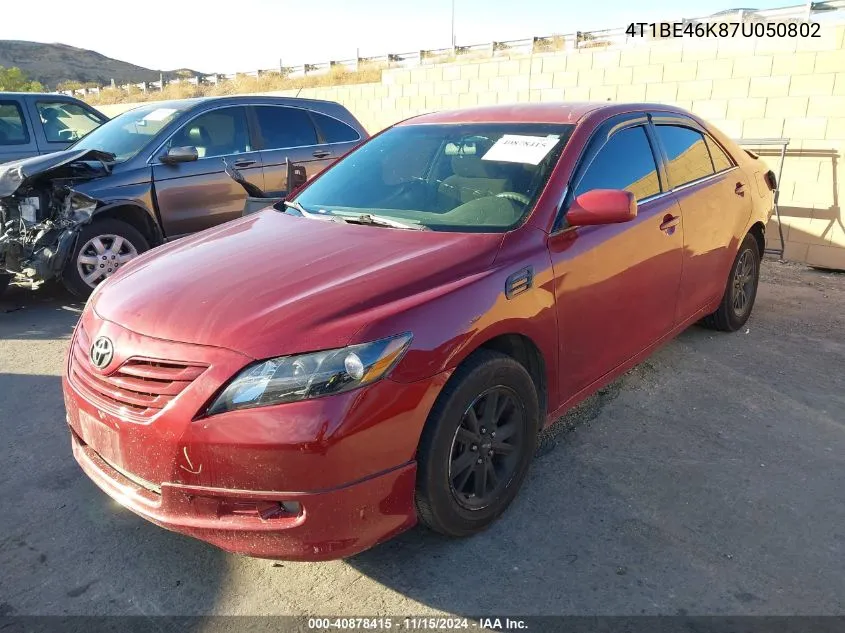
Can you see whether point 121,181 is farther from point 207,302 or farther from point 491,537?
point 491,537

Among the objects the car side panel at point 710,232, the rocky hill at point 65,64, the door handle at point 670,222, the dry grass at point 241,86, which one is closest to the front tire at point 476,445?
the door handle at point 670,222

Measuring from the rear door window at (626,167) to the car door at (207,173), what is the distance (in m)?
4.16

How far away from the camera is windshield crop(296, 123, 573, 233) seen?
297 centimetres

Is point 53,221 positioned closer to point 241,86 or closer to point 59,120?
point 59,120

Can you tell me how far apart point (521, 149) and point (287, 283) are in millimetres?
1464

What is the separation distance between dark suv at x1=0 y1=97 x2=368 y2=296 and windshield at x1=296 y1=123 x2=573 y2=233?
2.91 meters

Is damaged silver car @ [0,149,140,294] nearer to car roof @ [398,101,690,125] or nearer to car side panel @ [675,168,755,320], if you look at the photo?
car roof @ [398,101,690,125]

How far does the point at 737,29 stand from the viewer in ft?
25.1

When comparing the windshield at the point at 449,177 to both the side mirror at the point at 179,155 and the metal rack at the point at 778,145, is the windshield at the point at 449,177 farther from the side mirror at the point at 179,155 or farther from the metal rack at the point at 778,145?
the metal rack at the point at 778,145

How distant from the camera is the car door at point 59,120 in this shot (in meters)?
8.52

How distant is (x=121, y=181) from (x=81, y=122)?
412 cm

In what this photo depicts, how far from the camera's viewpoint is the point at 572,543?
8.46 feet

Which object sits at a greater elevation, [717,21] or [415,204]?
[717,21]

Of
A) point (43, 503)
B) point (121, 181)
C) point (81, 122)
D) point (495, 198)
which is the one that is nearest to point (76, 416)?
point (43, 503)
